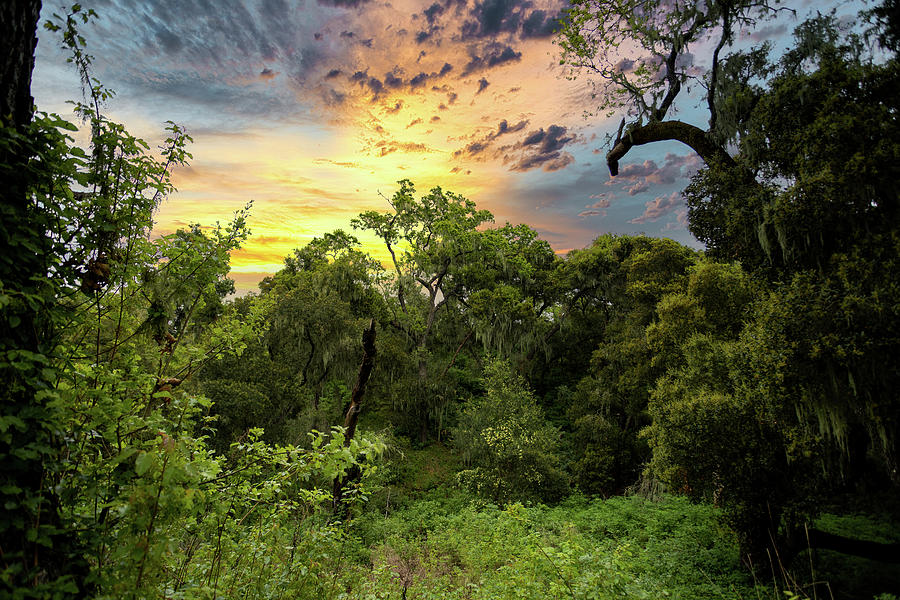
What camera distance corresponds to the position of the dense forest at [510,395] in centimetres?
191

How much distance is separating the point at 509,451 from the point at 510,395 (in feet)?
8.96

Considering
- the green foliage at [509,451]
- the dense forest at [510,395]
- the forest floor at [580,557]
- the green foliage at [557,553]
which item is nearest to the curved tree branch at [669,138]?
the dense forest at [510,395]

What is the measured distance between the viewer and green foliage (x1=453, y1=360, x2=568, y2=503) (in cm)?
1445

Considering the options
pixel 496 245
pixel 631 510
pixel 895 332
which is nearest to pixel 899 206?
pixel 895 332

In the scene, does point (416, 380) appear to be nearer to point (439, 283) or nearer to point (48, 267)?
point (439, 283)

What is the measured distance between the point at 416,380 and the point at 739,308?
552 inches

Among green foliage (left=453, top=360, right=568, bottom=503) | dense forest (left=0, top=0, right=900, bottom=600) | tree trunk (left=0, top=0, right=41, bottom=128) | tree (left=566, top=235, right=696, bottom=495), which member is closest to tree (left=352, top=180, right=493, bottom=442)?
dense forest (left=0, top=0, right=900, bottom=600)

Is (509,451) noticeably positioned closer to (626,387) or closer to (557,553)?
(626,387)

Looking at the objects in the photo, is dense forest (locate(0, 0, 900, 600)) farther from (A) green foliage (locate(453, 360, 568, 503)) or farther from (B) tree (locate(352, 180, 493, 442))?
(B) tree (locate(352, 180, 493, 442))

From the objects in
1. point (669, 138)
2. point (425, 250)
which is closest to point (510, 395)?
point (425, 250)

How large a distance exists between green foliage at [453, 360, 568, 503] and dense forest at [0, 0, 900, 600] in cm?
10

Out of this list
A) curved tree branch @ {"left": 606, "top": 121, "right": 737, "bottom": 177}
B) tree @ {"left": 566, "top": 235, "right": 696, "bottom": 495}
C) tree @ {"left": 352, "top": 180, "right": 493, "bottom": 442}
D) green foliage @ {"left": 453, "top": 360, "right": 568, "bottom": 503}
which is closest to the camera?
curved tree branch @ {"left": 606, "top": 121, "right": 737, "bottom": 177}

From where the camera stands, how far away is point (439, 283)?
2262 cm

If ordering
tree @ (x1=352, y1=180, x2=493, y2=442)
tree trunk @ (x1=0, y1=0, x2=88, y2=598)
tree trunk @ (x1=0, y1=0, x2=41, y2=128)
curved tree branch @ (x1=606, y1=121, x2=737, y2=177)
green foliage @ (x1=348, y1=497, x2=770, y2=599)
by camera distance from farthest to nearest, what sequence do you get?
Answer: tree @ (x1=352, y1=180, x2=493, y2=442) → curved tree branch @ (x1=606, y1=121, x2=737, y2=177) → green foliage @ (x1=348, y1=497, x2=770, y2=599) → tree trunk @ (x1=0, y1=0, x2=41, y2=128) → tree trunk @ (x1=0, y1=0, x2=88, y2=598)
